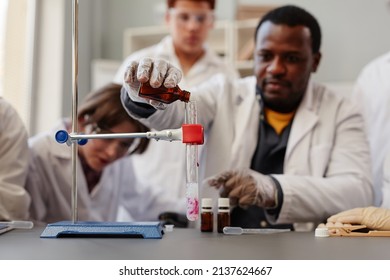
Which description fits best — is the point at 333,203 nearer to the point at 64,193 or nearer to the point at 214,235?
the point at 214,235

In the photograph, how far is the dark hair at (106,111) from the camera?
1606 millimetres

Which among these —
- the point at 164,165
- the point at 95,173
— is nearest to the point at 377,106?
the point at 164,165

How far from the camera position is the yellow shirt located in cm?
151

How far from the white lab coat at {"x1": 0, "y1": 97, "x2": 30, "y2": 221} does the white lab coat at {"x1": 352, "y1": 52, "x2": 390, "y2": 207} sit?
101cm

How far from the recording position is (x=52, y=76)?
8.98ft

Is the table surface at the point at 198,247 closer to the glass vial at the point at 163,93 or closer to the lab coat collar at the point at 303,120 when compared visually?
the glass vial at the point at 163,93

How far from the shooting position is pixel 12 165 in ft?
4.45

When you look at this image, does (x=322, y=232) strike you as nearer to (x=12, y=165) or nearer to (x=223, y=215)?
(x=223, y=215)

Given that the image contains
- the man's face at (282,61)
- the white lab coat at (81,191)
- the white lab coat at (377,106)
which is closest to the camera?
the man's face at (282,61)

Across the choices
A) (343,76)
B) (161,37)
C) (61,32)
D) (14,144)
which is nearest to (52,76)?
(61,32)

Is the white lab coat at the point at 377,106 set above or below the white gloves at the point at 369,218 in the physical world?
above

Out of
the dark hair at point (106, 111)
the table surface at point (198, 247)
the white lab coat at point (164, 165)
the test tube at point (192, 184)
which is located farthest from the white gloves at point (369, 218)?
the white lab coat at point (164, 165)

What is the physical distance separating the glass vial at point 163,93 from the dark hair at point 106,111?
648 millimetres

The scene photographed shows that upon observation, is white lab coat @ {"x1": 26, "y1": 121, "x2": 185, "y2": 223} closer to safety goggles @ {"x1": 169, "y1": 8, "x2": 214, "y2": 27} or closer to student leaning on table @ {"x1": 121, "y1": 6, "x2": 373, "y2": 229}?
student leaning on table @ {"x1": 121, "y1": 6, "x2": 373, "y2": 229}
